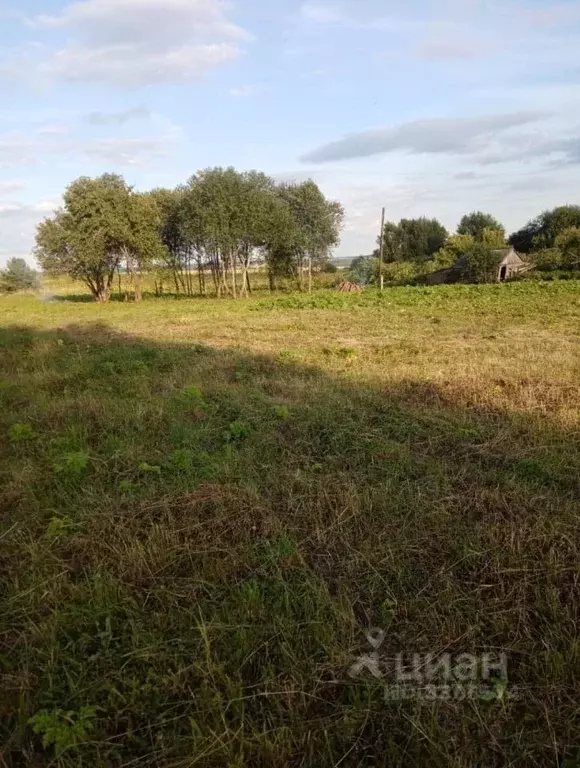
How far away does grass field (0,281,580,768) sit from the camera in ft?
7.13

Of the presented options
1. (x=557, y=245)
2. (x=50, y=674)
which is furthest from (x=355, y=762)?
(x=557, y=245)

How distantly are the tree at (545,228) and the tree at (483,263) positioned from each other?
20.9 metres

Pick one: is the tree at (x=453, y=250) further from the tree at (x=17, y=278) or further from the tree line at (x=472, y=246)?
the tree at (x=17, y=278)

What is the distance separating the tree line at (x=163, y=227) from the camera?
35.5 metres

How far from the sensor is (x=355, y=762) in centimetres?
206

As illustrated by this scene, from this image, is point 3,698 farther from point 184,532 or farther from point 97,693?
point 184,532

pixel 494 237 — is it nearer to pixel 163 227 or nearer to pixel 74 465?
pixel 163 227

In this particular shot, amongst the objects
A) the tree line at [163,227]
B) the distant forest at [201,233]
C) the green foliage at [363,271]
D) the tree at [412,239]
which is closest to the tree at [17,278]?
the distant forest at [201,233]

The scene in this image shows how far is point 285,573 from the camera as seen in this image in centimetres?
319

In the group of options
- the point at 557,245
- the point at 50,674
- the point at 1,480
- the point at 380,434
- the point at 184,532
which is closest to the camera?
the point at 50,674

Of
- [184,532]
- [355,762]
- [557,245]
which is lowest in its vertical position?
[355,762]

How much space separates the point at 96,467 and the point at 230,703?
3033 mm

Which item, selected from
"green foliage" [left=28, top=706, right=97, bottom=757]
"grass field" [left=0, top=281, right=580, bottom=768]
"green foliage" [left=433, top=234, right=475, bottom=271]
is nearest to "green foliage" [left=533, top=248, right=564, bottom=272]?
"green foliage" [left=433, top=234, right=475, bottom=271]

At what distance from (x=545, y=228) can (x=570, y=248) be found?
78.0ft
